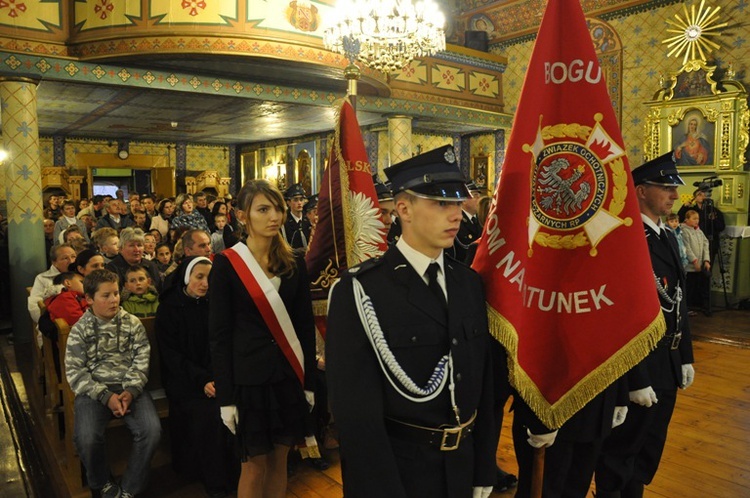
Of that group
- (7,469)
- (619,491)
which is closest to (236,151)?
(7,469)

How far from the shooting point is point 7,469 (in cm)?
331

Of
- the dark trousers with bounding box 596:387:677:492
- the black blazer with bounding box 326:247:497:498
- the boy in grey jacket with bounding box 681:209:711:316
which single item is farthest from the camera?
the boy in grey jacket with bounding box 681:209:711:316

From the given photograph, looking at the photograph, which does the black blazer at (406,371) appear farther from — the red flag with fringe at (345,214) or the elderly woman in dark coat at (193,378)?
the elderly woman in dark coat at (193,378)

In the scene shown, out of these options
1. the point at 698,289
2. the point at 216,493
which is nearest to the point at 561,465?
the point at 216,493

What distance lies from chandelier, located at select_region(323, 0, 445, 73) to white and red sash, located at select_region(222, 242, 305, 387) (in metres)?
4.08

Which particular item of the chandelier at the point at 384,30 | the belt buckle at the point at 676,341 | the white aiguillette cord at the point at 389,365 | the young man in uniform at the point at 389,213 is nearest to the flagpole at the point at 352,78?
the young man in uniform at the point at 389,213

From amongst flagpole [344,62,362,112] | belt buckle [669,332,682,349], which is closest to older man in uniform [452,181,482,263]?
flagpole [344,62,362,112]

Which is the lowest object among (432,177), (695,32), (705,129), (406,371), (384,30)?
(406,371)

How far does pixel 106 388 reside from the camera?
2.92 m

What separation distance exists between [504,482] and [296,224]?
12.2ft

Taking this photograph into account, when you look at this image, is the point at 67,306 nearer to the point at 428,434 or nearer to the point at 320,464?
the point at 320,464

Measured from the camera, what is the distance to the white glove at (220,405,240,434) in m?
2.18

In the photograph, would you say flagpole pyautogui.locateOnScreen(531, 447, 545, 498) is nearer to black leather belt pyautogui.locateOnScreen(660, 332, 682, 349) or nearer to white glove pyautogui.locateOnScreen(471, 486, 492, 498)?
white glove pyautogui.locateOnScreen(471, 486, 492, 498)

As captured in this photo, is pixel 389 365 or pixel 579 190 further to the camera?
pixel 579 190
